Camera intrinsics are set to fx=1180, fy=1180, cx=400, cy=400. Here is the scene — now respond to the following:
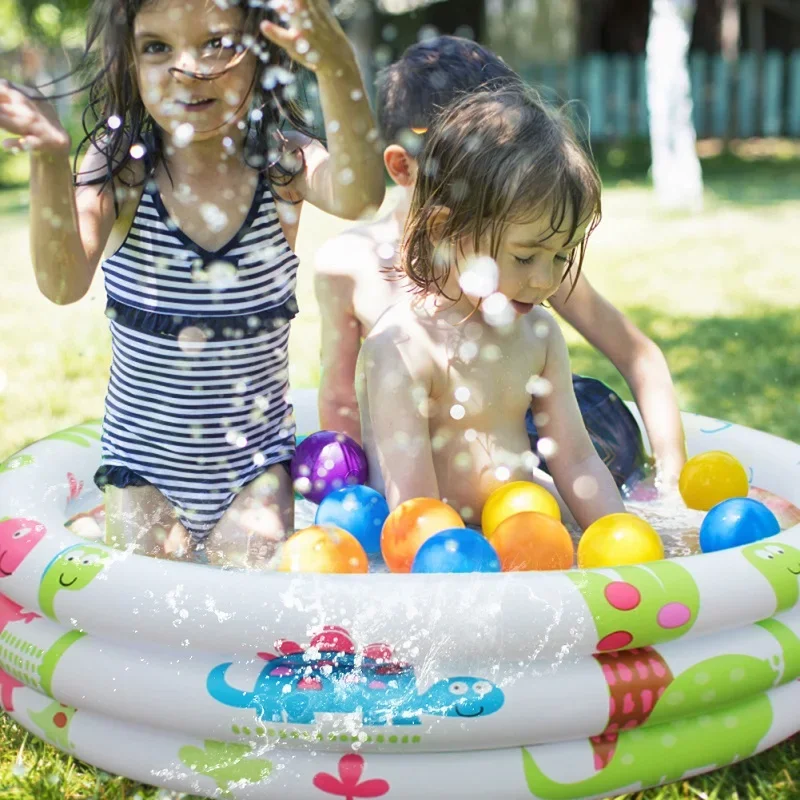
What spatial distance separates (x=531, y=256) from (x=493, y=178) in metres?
0.16

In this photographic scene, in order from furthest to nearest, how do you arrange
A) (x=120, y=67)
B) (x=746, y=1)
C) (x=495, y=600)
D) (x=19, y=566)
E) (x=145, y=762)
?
1. (x=746, y=1)
2. (x=120, y=67)
3. (x=19, y=566)
4. (x=145, y=762)
5. (x=495, y=600)

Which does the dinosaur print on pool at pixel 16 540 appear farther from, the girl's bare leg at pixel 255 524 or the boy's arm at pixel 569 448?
the boy's arm at pixel 569 448

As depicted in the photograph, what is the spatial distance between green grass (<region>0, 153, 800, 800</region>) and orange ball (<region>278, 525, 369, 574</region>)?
17.2 inches

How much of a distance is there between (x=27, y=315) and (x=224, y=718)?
4714 millimetres

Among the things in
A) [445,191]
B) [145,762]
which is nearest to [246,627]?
[145,762]

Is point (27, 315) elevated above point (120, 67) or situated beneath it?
situated beneath

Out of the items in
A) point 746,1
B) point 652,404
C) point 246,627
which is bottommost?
point 746,1

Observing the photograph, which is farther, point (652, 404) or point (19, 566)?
point (652, 404)

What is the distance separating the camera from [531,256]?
215cm

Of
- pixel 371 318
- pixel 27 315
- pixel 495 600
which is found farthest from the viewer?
pixel 27 315

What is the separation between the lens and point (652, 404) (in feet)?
9.31

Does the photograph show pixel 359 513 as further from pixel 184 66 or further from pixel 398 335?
pixel 184 66

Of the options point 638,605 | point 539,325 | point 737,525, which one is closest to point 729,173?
point 539,325

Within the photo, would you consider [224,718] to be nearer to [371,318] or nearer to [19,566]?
[19,566]
